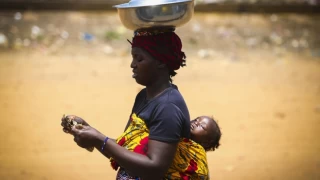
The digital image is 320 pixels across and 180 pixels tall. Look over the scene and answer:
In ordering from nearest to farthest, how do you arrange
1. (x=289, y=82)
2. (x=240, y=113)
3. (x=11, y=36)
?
(x=240, y=113) → (x=289, y=82) → (x=11, y=36)

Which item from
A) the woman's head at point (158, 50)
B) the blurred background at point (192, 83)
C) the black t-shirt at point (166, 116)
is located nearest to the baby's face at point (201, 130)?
the black t-shirt at point (166, 116)

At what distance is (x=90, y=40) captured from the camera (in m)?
11.6

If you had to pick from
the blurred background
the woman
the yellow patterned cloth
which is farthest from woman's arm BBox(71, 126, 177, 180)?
the blurred background

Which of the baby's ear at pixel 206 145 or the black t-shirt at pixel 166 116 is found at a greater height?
the baby's ear at pixel 206 145

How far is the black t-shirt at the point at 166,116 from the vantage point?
2.64m

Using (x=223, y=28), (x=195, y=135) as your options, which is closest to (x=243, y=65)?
(x=223, y=28)

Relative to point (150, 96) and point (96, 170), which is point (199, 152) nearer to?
point (150, 96)

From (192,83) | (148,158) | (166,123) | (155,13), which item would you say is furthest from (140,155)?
(192,83)

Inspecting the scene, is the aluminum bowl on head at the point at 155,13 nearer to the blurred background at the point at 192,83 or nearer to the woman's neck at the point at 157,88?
the woman's neck at the point at 157,88

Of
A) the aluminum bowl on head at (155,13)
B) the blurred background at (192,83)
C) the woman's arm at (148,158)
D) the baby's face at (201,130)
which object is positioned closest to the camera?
the woman's arm at (148,158)

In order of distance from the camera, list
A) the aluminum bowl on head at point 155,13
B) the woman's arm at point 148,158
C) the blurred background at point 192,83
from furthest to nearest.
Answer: the blurred background at point 192,83 < the aluminum bowl on head at point 155,13 < the woman's arm at point 148,158

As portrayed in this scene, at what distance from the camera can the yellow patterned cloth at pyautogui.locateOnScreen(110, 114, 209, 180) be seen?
2.78 metres

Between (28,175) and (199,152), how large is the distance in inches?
126

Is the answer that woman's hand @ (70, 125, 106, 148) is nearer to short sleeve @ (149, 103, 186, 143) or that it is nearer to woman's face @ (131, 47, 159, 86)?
short sleeve @ (149, 103, 186, 143)
